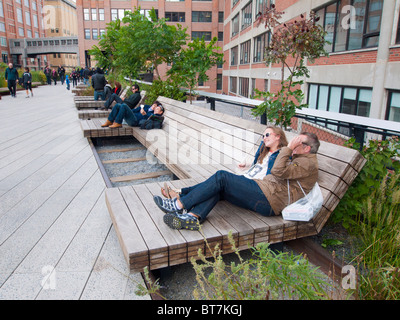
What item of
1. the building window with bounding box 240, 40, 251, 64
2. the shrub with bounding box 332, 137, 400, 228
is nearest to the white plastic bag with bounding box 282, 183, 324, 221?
the shrub with bounding box 332, 137, 400, 228

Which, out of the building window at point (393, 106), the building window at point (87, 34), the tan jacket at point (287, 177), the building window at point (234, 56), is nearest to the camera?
the tan jacket at point (287, 177)

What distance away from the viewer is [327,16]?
16.1 meters

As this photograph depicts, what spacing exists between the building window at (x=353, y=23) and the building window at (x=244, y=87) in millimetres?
16942

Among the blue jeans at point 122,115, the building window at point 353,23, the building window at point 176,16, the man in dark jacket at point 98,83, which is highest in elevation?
the building window at point 176,16

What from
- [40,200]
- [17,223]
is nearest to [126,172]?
[40,200]

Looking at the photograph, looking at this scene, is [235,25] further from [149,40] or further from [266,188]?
[266,188]

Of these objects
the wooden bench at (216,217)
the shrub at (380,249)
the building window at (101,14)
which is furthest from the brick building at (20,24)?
the shrub at (380,249)

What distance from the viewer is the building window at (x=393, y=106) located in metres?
11.6

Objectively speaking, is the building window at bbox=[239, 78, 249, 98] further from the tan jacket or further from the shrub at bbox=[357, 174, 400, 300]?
the shrub at bbox=[357, 174, 400, 300]

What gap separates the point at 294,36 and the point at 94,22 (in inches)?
2351

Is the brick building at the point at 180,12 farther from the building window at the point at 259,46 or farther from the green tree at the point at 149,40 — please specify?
the green tree at the point at 149,40

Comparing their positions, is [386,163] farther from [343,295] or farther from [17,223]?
[17,223]

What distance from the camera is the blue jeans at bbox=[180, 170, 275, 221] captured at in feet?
10.0

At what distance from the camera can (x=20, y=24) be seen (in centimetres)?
7719
